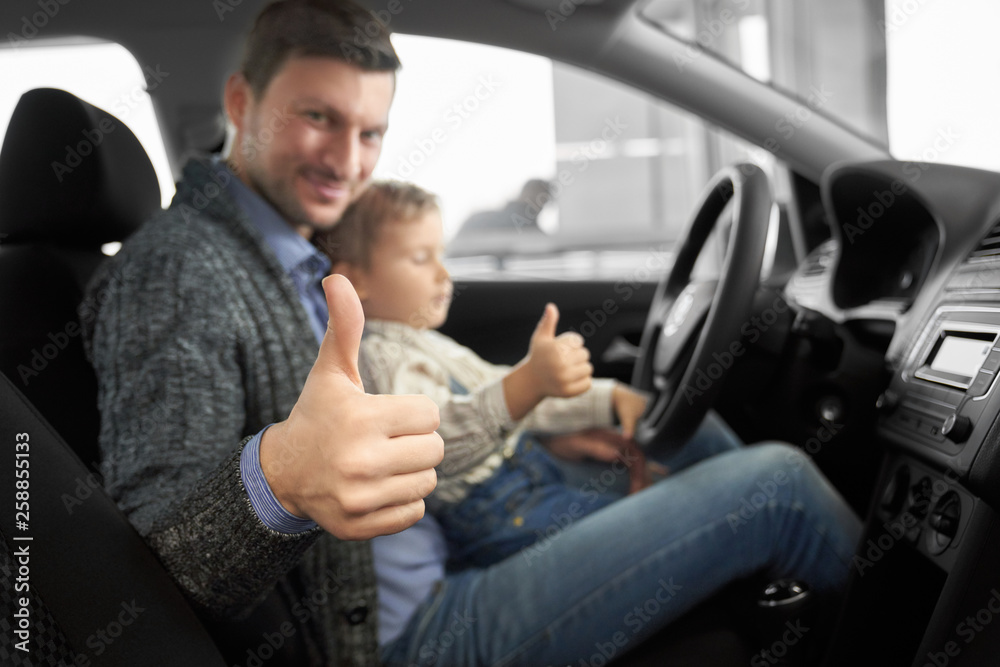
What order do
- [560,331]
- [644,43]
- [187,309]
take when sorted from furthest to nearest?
[560,331] < [644,43] < [187,309]

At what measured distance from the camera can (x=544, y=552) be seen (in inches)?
33.7

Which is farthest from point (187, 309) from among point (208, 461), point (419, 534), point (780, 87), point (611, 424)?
point (780, 87)

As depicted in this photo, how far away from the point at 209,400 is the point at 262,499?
7.0 inches

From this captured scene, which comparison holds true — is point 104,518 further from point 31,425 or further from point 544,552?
point 544,552

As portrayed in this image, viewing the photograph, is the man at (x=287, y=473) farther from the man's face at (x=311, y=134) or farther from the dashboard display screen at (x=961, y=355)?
the dashboard display screen at (x=961, y=355)

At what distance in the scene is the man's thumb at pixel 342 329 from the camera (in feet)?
1.39

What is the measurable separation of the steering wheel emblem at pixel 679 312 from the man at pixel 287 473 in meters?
0.24

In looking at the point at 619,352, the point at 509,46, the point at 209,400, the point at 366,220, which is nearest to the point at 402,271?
the point at 366,220

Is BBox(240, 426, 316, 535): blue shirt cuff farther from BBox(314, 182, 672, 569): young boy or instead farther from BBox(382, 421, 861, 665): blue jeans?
BBox(382, 421, 861, 665): blue jeans

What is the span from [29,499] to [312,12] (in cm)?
52

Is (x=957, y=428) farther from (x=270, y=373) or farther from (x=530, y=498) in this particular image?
(x=270, y=373)

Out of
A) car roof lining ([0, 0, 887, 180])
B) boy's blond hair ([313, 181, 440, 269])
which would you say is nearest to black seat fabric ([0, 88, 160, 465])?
car roof lining ([0, 0, 887, 180])

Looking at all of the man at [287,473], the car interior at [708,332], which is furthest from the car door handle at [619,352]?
the man at [287,473]

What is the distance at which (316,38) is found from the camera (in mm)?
763
